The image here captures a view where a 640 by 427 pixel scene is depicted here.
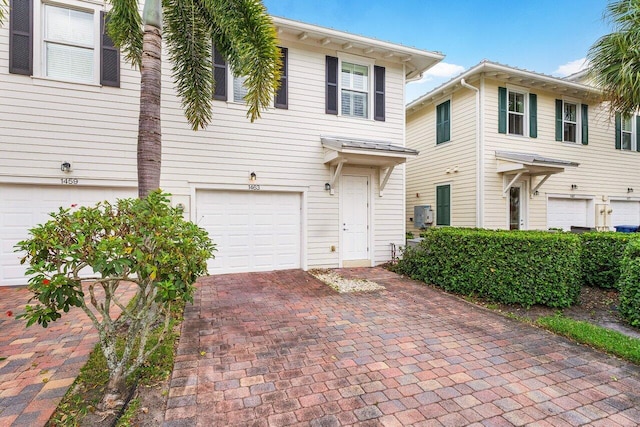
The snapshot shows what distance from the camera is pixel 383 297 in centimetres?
539

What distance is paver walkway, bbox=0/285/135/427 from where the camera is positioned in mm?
2293

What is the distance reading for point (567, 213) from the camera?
10359 millimetres

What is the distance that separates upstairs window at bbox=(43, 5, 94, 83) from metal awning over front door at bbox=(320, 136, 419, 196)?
521 cm

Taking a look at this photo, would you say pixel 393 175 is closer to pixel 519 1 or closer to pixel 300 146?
pixel 300 146

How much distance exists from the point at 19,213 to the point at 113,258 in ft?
18.1

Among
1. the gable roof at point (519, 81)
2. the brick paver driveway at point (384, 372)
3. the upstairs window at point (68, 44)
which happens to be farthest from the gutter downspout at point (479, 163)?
the upstairs window at point (68, 44)

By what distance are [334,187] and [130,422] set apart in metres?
6.14

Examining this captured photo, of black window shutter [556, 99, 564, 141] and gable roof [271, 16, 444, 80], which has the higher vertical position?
gable roof [271, 16, 444, 80]

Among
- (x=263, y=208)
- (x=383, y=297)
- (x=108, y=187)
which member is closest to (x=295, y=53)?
(x=263, y=208)

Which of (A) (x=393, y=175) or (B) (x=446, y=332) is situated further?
(A) (x=393, y=175)

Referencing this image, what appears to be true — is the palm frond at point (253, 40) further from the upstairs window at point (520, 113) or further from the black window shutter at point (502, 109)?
the upstairs window at point (520, 113)

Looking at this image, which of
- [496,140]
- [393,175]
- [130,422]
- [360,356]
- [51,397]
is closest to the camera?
[130,422]

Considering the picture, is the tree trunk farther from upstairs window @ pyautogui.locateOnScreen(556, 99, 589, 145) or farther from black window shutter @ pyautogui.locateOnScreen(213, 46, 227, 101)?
upstairs window @ pyautogui.locateOnScreen(556, 99, 589, 145)

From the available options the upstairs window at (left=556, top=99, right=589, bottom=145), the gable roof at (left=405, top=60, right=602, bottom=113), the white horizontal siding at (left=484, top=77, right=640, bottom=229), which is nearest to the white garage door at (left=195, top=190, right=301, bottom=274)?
the white horizontal siding at (left=484, top=77, right=640, bottom=229)
